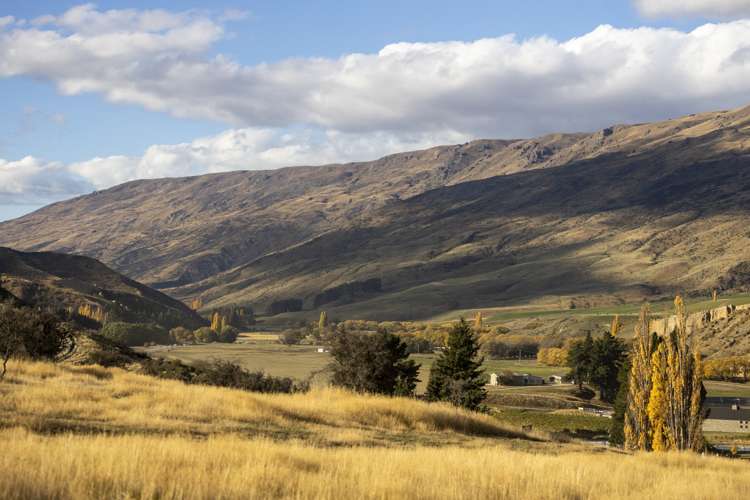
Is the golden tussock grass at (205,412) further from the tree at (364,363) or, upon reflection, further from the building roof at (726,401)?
the building roof at (726,401)

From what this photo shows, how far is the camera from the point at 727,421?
351 feet

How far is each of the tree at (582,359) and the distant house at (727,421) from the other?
27176 millimetres

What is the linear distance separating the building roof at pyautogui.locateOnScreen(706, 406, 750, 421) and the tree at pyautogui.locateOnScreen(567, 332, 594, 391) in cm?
2596

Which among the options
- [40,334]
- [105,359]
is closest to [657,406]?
[105,359]

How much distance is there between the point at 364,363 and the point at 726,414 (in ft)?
248

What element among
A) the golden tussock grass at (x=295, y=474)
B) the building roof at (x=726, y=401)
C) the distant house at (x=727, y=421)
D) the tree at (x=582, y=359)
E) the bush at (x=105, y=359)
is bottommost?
the distant house at (x=727, y=421)

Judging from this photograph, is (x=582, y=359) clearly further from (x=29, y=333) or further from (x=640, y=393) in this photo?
(x=29, y=333)

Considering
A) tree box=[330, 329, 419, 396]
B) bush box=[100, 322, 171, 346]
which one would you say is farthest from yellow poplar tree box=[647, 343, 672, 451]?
bush box=[100, 322, 171, 346]

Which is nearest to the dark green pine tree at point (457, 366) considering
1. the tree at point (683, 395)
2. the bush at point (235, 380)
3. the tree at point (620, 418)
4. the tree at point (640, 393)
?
the tree at point (640, 393)

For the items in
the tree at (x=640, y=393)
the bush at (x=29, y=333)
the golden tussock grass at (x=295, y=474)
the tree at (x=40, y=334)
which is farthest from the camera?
the tree at (x=640, y=393)

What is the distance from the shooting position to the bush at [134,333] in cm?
15081

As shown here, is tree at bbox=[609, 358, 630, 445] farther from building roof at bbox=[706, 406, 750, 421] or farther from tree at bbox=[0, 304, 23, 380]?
A: tree at bbox=[0, 304, 23, 380]

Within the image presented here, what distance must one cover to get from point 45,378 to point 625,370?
252ft

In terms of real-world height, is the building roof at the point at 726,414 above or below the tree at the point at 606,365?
below
